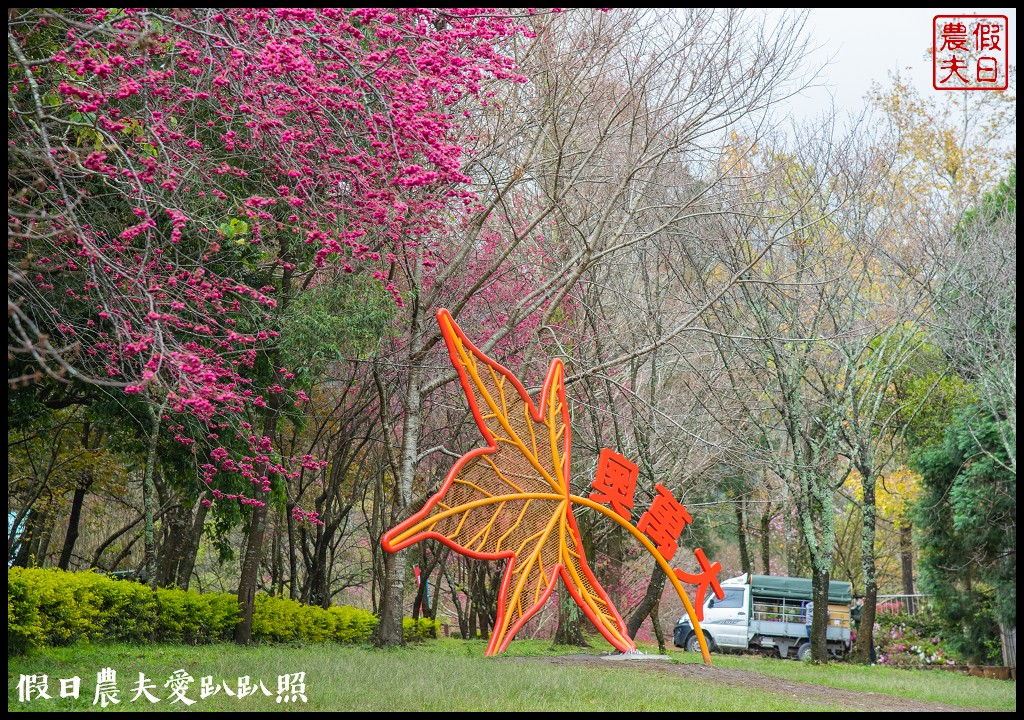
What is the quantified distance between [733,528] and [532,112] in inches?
675

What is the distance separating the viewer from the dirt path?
7973mm

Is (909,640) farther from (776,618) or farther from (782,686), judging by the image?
(782,686)

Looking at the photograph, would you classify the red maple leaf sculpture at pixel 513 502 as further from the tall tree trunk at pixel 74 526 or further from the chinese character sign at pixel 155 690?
the tall tree trunk at pixel 74 526

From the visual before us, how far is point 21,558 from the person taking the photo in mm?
15203

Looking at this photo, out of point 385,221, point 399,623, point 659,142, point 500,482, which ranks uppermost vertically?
point 659,142

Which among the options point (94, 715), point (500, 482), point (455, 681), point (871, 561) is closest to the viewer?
point (94, 715)

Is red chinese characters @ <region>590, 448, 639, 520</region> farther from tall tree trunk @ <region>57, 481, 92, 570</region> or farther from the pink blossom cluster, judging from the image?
tall tree trunk @ <region>57, 481, 92, 570</region>

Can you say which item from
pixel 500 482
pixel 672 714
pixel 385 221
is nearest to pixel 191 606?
pixel 500 482

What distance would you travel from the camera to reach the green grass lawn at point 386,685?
6172 millimetres

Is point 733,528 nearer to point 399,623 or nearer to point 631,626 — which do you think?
point 631,626

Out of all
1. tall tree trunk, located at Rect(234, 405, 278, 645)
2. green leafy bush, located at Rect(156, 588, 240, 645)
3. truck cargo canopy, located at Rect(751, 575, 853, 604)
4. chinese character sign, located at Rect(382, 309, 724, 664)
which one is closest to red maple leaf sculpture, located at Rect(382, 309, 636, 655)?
chinese character sign, located at Rect(382, 309, 724, 664)

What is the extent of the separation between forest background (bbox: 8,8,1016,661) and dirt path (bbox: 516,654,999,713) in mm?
2719

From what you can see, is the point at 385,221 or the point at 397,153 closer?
the point at 397,153

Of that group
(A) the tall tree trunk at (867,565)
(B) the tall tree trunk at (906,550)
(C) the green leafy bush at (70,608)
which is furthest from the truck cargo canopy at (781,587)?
(C) the green leafy bush at (70,608)
